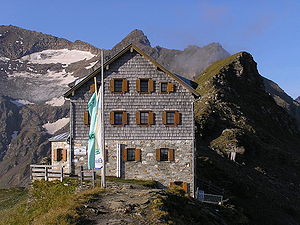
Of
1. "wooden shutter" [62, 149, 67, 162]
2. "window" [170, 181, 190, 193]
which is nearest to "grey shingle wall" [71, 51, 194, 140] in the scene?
"wooden shutter" [62, 149, 67, 162]

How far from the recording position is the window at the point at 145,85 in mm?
41969

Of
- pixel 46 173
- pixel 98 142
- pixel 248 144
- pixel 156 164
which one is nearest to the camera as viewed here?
pixel 98 142

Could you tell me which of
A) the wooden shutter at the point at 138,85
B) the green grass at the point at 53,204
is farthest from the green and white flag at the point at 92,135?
the wooden shutter at the point at 138,85

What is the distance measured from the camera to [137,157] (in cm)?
4153

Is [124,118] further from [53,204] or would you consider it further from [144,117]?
[53,204]

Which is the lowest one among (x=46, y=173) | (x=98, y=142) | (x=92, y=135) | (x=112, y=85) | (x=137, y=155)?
(x=46, y=173)

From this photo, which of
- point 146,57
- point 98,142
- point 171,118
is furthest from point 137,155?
point 98,142

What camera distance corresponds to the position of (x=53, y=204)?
29.3 meters

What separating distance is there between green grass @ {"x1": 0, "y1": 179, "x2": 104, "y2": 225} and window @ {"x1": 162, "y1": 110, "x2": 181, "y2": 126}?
9851 mm

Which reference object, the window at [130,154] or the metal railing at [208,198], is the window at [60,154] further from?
the metal railing at [208,198]

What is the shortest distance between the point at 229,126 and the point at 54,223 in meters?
67.8

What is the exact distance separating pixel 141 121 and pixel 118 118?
6.95ft

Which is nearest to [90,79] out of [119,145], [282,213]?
[119,145]

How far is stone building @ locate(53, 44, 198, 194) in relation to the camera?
4131 centimetres
